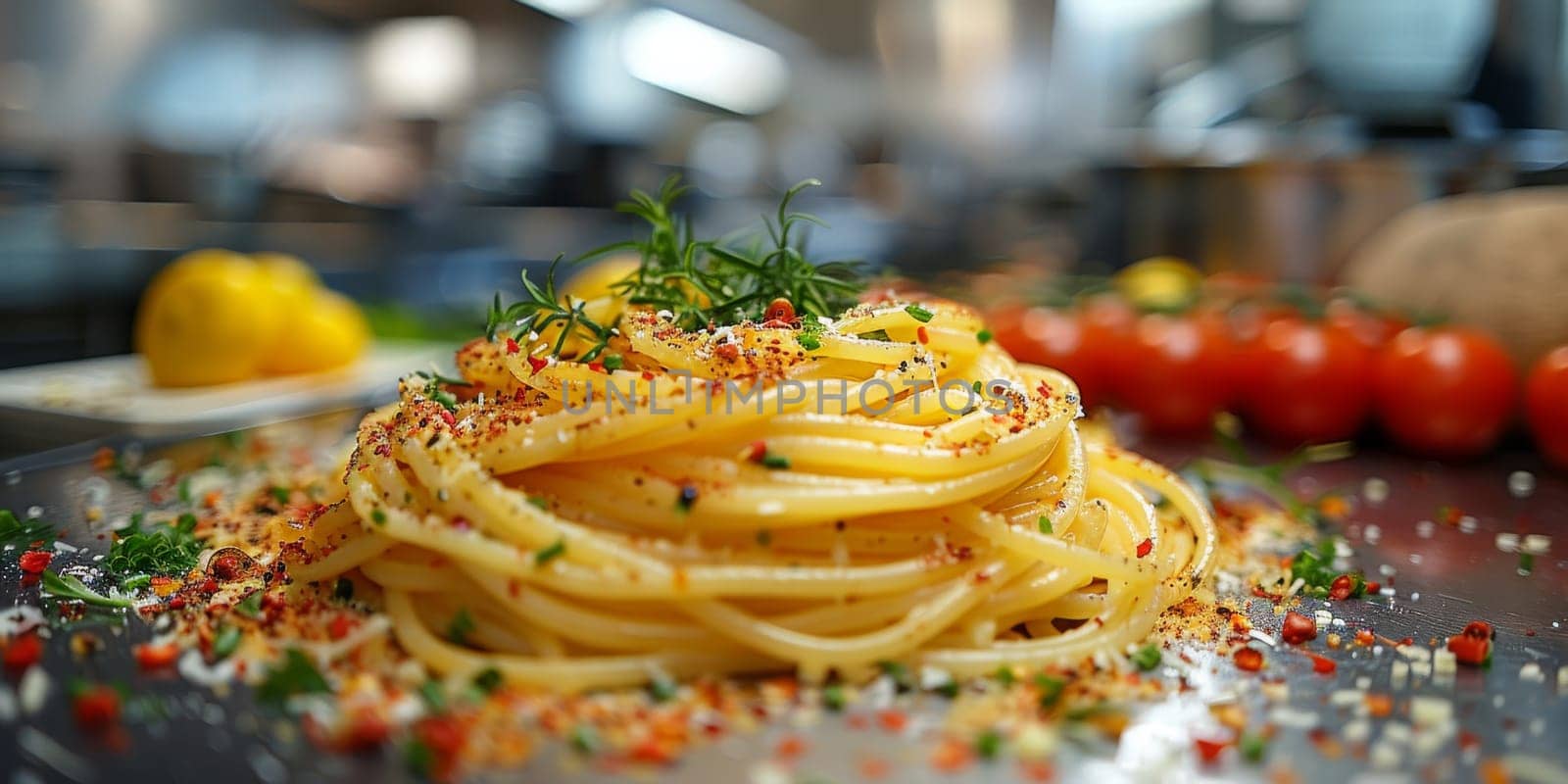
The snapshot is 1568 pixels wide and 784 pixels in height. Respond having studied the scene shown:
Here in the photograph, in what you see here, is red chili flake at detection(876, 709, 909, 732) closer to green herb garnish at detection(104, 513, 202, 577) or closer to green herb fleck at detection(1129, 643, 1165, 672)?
green herb fleck at detection(1129, 643, 1165, 672)

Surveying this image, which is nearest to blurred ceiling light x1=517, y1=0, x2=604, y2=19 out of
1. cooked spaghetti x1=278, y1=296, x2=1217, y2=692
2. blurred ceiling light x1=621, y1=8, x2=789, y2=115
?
blurred ceiling light x1=621, y1=8, x2=789, y2=115

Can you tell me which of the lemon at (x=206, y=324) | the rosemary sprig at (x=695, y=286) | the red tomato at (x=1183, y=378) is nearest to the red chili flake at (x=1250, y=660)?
the rosemary sprig at (x=695, y=286)

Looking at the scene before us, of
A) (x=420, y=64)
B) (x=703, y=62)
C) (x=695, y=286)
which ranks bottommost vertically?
(x=695, y=286)

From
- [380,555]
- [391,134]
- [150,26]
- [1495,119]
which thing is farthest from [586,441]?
[391,134]

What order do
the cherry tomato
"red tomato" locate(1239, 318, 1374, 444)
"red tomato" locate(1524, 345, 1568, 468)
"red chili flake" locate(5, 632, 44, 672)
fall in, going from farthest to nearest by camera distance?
the cherry tomato < "red tomato" locate(1239, 318, 1374, 444) < "red tomato" locate(1524, 345, 1568, 468) < "red chili flake" locate(5, 632, 44, 672)

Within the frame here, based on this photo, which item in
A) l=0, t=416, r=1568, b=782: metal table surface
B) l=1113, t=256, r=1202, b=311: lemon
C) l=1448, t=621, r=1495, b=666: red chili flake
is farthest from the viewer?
l=1113, t=256, r=1202, b=311: lemon

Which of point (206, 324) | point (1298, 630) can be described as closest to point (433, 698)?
point (1298, 630)

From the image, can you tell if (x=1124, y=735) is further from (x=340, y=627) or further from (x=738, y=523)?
(x=340, y=627)

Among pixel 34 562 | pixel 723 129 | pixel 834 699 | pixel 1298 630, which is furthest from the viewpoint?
pixel 723 129
